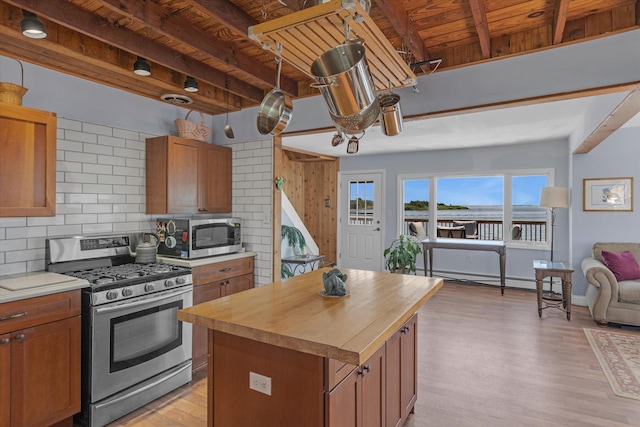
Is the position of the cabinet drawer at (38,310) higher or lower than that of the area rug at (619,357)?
higher

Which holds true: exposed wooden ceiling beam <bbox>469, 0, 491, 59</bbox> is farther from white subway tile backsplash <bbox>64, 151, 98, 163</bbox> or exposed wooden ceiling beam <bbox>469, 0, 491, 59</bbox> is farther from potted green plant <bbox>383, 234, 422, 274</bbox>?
potted green plant <bbox>383, 234, 422, 274</bbox>

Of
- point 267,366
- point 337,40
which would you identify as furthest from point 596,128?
point 267,366

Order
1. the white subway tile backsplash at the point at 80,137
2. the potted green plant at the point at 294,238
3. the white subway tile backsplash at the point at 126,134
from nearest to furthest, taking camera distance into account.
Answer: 1. the white subway tile backsplash at the point at 80,137
2. the white subway tile backsplash at the point at 126,134
3. the potted green plant at the point at 294,238

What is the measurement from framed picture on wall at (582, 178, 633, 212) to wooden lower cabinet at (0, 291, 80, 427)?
581 centimetres

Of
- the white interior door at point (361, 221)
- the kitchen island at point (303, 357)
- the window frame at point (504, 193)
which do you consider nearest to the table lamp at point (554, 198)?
the window frame at point (504, 193)

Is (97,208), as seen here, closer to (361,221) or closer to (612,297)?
(361,221)

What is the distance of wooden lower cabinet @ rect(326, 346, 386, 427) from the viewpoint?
1396 mm

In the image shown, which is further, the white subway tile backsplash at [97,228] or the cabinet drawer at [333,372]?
the white subway tile backsplash at [97,228]

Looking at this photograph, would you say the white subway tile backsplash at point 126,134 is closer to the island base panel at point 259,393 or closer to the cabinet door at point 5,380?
the cabinet door at point 5,380

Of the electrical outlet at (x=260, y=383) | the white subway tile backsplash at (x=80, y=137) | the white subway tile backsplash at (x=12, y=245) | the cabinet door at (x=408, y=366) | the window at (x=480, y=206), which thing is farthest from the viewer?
the window at (x=480, y=206)

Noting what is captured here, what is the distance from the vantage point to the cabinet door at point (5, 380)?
188 centimetres

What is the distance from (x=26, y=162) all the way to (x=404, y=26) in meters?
2.52

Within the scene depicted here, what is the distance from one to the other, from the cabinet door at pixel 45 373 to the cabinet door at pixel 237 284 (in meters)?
1.32

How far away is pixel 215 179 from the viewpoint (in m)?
3.76
